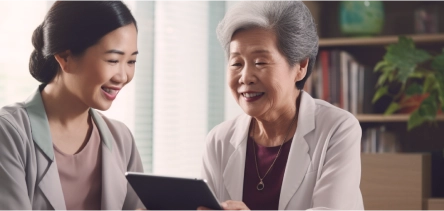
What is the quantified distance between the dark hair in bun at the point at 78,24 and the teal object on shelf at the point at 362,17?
1.87 m

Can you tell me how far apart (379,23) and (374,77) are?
289 mm

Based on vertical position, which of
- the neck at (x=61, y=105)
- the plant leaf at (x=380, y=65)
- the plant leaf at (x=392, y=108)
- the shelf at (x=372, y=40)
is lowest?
the plant leaf at (x=392, y=108)

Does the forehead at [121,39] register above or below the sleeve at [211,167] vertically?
above

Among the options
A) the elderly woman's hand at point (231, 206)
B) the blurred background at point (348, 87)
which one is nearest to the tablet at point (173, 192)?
the elderly woman's hand at point (231, 206)

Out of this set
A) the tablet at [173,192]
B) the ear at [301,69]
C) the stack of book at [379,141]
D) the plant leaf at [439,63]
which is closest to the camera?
the tablet at [173,192]

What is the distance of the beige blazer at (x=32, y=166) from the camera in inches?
56.6

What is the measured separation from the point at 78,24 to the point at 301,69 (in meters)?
0.70

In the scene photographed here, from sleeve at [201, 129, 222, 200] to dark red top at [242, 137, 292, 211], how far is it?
0.31 feet

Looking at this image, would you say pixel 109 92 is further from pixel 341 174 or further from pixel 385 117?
pixel 385 117

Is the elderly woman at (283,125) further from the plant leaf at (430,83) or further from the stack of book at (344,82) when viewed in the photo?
the stack of book at (344,82)

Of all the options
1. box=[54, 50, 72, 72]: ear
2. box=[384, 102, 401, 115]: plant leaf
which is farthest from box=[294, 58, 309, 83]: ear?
box=[384, 102, 401, 115]: plant leaf

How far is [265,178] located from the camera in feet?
5.98

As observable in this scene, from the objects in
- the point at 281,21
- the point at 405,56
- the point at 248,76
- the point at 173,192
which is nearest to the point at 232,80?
the point at 248,76

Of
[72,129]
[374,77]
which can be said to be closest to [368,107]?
[374,77]
